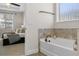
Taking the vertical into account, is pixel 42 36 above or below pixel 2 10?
below

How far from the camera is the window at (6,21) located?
200 centimetres

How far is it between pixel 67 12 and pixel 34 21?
0.96 m

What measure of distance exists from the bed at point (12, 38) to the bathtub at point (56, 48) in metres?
0.49

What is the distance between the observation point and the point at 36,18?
2373mm

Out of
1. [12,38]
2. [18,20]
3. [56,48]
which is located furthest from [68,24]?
[12,38]

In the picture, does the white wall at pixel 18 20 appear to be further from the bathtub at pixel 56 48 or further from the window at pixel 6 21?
the bathtub at pixel 56 48

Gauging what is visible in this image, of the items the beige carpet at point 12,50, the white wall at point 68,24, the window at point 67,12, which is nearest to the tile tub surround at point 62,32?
the white wall at point 68,24

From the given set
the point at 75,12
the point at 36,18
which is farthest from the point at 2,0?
the point at 75,12

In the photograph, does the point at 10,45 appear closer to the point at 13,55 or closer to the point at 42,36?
A: the point at 13,55

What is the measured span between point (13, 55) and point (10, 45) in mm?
217

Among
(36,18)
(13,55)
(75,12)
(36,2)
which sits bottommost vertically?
(13,55)

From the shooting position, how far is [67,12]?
2701 mm

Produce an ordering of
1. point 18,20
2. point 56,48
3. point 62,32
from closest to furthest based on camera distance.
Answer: point 18,20
point 56,48
point 62,32

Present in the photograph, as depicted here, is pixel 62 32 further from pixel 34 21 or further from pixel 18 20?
pixel 18 20
